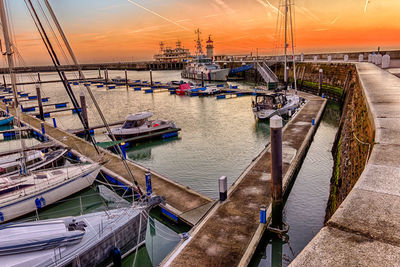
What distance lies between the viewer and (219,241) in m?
9.05

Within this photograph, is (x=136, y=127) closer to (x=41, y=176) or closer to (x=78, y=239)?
(x=41, y=176)

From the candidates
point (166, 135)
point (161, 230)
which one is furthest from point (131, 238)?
point (166, 135)

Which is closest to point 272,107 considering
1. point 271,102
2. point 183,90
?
point 271,102

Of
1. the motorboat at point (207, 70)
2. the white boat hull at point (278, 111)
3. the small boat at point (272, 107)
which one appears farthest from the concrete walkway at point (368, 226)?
the motorboat at point (207, 70)

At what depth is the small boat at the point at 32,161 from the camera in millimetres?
15941

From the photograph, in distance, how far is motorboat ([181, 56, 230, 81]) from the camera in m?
75.8

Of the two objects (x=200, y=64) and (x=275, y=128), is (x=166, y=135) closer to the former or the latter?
(x=275, y=128)

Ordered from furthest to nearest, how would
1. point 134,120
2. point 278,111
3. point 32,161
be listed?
point 278,111 → point 134,120 → point 32,161

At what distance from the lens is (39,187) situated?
1344 cm

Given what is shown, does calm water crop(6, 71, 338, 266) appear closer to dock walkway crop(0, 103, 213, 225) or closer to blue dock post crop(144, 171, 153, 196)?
dock walkway crop(0, 103, 213, 225)

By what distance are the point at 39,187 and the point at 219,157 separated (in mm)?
11296

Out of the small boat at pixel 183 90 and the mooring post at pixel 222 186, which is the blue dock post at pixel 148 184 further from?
the small boat at pixel 183 90

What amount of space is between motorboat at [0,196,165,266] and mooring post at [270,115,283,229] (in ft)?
13.7

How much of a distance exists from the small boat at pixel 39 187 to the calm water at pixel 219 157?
5.30 feet
